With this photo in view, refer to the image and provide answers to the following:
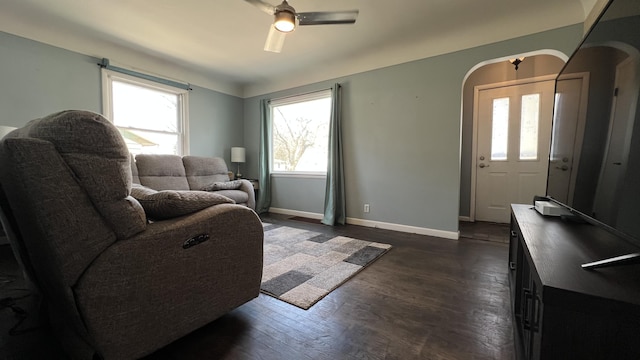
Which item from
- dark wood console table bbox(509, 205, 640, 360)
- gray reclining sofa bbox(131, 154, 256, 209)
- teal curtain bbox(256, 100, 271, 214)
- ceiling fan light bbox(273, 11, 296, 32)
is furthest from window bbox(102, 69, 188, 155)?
dark wood console table bbox(509, 205, 640, 360)

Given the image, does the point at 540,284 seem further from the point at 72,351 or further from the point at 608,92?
the point at 72,351

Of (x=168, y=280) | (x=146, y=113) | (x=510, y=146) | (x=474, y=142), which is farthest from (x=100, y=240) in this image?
(x=510, y=146)

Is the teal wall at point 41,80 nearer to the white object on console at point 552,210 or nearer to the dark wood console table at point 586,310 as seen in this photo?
the dark wood console table at point 586,310

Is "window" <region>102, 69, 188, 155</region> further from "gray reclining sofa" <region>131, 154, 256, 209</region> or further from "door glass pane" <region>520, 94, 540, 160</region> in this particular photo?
"door glass pane" <region>520, 94, 540, 160</region>

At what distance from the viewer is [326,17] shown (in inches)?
78.6

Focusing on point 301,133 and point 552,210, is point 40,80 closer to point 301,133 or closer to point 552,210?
point 301,133

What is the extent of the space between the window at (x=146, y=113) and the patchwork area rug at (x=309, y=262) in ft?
7.46

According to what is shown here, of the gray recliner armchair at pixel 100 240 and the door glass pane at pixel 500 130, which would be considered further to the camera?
the door glass pane at pixel 500 130

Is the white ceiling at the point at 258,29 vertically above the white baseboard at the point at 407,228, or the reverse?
the white ceiling at the point at 258,29

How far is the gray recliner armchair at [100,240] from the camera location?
2.75ft

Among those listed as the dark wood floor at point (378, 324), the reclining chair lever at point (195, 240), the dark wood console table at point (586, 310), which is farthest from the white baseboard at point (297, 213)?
the dark wood console table at point (586, 310)

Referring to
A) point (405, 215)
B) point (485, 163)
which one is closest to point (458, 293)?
point (405, 215)

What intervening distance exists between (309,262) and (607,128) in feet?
6.60

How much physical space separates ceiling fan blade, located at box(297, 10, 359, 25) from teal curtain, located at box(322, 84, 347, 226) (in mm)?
1742
